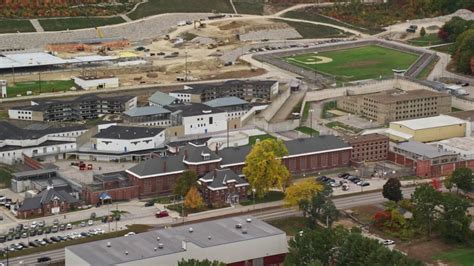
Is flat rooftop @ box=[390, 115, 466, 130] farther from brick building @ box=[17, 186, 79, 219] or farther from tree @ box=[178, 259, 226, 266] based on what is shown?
tree @ box=[178, 259, 226, 266]

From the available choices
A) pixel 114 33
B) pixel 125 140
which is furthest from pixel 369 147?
pixel 114 33

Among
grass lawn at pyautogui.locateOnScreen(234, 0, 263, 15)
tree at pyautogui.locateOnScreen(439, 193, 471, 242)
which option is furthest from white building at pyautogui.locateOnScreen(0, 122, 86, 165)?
grass lawn at pyautogui.locateOnScreen(234, 0, 263, 15)

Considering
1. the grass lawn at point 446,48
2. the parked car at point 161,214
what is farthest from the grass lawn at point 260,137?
the grass lawn at point 446,48

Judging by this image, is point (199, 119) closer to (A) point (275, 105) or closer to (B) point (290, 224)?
(A) point (275, 105)

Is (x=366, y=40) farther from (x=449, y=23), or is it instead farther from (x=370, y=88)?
(x=370, y=88)

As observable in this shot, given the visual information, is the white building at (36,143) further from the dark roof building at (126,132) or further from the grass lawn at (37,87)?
the grass lawn at (37,87)

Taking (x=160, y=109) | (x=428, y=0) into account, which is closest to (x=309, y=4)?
(x=428, y=0)
